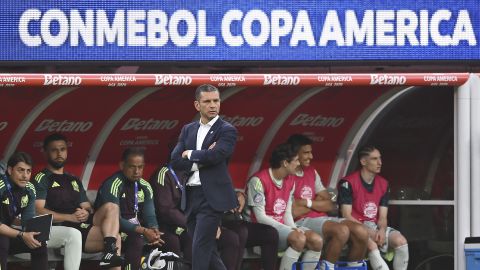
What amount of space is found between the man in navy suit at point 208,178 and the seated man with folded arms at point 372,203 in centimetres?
249

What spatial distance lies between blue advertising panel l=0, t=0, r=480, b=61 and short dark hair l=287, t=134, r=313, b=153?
3.41 ft

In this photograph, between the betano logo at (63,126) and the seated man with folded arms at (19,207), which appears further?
the betano logo at (63,126)

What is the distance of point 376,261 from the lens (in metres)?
13.2

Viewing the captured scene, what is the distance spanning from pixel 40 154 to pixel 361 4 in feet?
10.1

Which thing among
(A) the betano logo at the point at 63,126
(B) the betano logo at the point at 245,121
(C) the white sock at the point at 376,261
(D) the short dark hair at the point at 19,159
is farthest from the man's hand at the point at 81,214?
(C) the white sock at the point at 376,261

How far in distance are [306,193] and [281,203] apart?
48cm

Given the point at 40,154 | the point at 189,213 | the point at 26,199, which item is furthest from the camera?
the point at 40,154

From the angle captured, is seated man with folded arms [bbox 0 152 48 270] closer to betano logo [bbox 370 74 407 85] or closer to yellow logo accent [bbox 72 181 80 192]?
yellow logo accent [bbox 72 181 80 192]

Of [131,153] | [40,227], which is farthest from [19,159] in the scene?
[131,153]

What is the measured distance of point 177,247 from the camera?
12586mm

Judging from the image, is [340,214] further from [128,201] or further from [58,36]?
[58,36]

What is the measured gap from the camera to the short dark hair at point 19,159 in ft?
39.8

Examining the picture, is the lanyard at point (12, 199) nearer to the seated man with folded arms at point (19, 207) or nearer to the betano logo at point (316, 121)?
the seated man with folded arms at point (19, 207)

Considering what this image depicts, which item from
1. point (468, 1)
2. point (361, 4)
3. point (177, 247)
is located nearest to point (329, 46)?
Result: point (361, 4)
